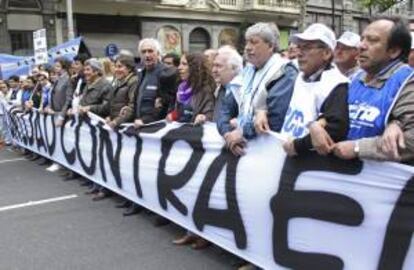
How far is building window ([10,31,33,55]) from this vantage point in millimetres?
22594

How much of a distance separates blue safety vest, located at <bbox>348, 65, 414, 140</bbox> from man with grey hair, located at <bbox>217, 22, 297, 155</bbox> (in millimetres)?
865

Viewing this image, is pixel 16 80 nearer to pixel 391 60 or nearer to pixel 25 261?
pixel 25 261

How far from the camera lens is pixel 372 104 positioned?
Answer: 10.5ft

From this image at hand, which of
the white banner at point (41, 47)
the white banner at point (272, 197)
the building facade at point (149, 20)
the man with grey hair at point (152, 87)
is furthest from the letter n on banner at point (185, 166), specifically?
the building facade at point (149, 20)

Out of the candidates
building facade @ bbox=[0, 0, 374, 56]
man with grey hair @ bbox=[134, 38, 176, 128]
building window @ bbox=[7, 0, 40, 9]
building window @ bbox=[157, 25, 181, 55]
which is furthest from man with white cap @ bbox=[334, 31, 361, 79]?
building window @ bbox=[157, 25, 181, 55]

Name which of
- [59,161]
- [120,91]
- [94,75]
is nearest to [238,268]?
[120,91]

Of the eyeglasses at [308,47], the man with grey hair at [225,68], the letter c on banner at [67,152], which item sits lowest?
the letter c on banner at [67,152]

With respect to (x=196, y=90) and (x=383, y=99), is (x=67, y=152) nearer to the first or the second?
(x=196, y=90)

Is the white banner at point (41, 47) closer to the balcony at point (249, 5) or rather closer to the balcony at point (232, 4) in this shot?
the balcony at point (249, 5)

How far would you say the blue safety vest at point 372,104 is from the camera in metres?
3.13

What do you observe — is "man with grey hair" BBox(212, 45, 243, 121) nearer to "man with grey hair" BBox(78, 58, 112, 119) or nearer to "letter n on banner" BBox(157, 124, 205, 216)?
"letter n on banner" BBox(157, 124, 205, 216)

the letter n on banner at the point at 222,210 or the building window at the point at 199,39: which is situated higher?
the building window at the point at 199,39

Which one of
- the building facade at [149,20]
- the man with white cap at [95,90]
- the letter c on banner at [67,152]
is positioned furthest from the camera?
the building facade at [149,20]

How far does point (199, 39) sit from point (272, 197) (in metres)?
26.1
